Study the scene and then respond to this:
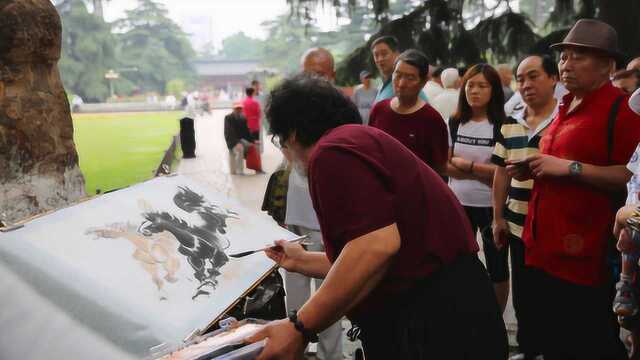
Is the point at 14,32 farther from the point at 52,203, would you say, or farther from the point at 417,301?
the point at 417,301

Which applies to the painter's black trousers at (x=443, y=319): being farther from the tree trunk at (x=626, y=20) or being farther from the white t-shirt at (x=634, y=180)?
Result: the tree trunk at (x=626, y=20)

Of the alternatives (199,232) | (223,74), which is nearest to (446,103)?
(199,232)

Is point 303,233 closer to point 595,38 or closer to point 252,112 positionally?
point 595,38

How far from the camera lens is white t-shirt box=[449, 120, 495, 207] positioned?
3.68 m

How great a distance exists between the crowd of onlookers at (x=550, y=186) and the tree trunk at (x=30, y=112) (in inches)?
43.5

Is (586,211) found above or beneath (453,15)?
beneath

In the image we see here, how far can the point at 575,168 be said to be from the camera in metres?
2.47

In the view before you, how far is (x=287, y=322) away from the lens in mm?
1548

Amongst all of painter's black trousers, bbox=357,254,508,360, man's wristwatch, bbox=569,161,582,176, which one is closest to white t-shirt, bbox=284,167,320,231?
man's wristwatch, bbox=569,161,582,176

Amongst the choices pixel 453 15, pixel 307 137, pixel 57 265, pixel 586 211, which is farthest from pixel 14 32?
pixel 453 15

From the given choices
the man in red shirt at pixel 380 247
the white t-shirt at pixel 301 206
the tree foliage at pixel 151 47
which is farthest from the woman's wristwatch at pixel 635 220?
the tree foliage at pixel 151 47

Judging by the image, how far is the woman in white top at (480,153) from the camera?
12.0 ft

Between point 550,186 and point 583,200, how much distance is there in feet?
0.49

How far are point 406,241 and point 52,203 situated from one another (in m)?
1.89
